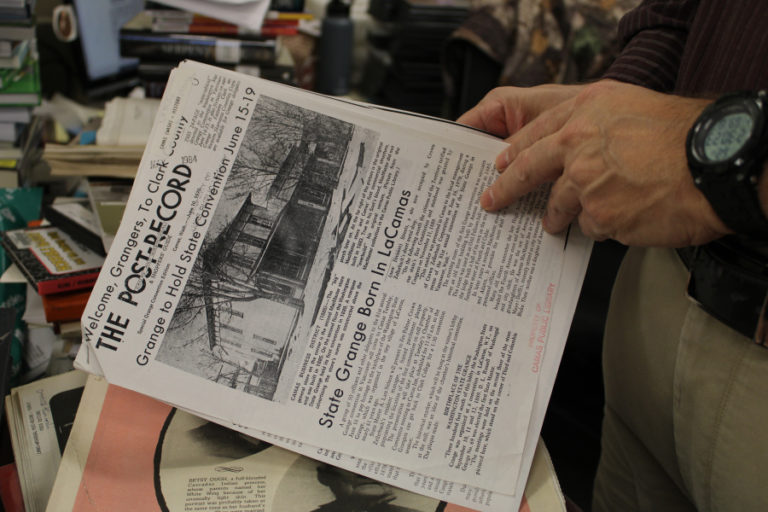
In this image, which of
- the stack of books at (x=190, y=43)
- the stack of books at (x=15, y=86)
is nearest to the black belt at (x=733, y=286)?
the stack of books at (x=190, y=43)

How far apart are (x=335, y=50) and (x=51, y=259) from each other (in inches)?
39.2

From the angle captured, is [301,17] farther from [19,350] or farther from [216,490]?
[216,490]

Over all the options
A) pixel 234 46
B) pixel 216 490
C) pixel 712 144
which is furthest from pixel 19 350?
pixel 712 144

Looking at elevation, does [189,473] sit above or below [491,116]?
below

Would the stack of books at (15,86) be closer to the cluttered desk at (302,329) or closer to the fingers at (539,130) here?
the cluttered desk at (302,329)

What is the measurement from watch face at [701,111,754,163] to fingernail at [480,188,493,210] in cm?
17

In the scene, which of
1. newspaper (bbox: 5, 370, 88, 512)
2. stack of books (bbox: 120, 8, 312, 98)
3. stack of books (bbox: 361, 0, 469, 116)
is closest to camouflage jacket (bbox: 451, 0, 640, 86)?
stack of books (bbox: 361, 0, 469, 116)

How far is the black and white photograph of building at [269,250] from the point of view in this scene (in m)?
0.49

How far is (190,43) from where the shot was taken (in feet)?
3.33

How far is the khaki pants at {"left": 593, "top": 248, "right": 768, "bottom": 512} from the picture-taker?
0.46 meters

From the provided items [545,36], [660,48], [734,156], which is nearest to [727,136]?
[734,156]

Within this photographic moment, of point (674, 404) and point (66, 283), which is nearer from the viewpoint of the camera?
point (674, 404)

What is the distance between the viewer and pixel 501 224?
1.76 ft

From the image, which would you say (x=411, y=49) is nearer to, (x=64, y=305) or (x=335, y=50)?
(x=335, y=50)
